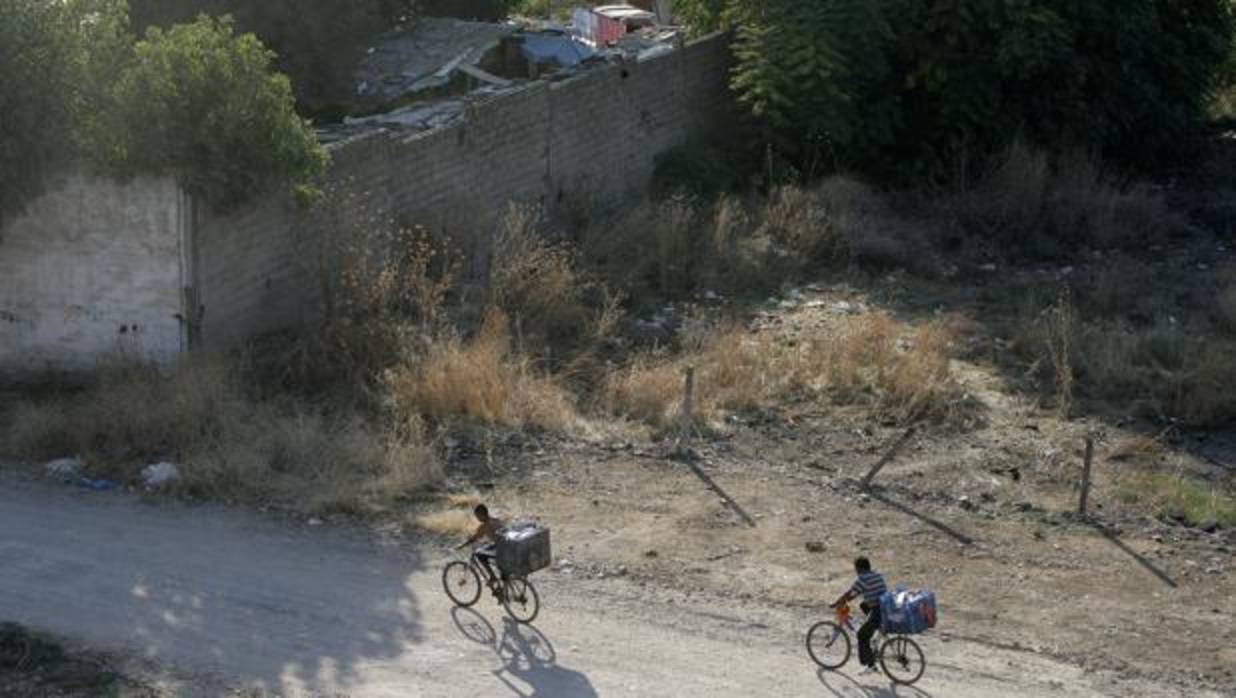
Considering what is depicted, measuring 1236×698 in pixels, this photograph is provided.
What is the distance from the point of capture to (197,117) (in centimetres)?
1357

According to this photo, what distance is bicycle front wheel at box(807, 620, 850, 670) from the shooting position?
9523 mm

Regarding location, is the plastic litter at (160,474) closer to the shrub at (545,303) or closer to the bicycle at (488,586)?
the bicycle at (488,586)

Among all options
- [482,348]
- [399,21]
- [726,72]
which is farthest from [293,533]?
[399,21]

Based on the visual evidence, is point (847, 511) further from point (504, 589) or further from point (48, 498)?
point (48, 498)

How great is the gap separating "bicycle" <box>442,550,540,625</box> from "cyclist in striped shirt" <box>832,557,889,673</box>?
1.81 meters

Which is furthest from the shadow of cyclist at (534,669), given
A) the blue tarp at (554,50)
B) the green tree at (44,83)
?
the blue tarp at (554,50)

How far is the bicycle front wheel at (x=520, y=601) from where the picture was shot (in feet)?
32.8

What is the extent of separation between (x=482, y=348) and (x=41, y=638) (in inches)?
199

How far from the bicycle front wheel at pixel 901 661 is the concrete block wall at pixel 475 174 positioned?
6.89 meters

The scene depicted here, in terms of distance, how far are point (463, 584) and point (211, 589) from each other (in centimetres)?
149

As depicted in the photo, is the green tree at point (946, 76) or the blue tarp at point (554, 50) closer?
the green tree at point (946, 76)

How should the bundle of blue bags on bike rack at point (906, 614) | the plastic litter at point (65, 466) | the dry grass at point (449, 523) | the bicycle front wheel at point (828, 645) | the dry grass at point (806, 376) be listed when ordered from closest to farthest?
1. the bundle of blue bags on bike rack at point (906, 614)
2. the bicycle front wheel at point (828, 645)
3. the dry grass at point (449, 523)
4. the plastic litter at point (65, 466)
5. the dry grass at point (806, 376)

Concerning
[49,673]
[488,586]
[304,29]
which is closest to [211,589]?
[49,673]

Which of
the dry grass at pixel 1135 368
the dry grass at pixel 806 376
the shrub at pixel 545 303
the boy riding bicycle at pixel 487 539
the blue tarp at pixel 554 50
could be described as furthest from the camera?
the blue tarp at pixel 554 50
